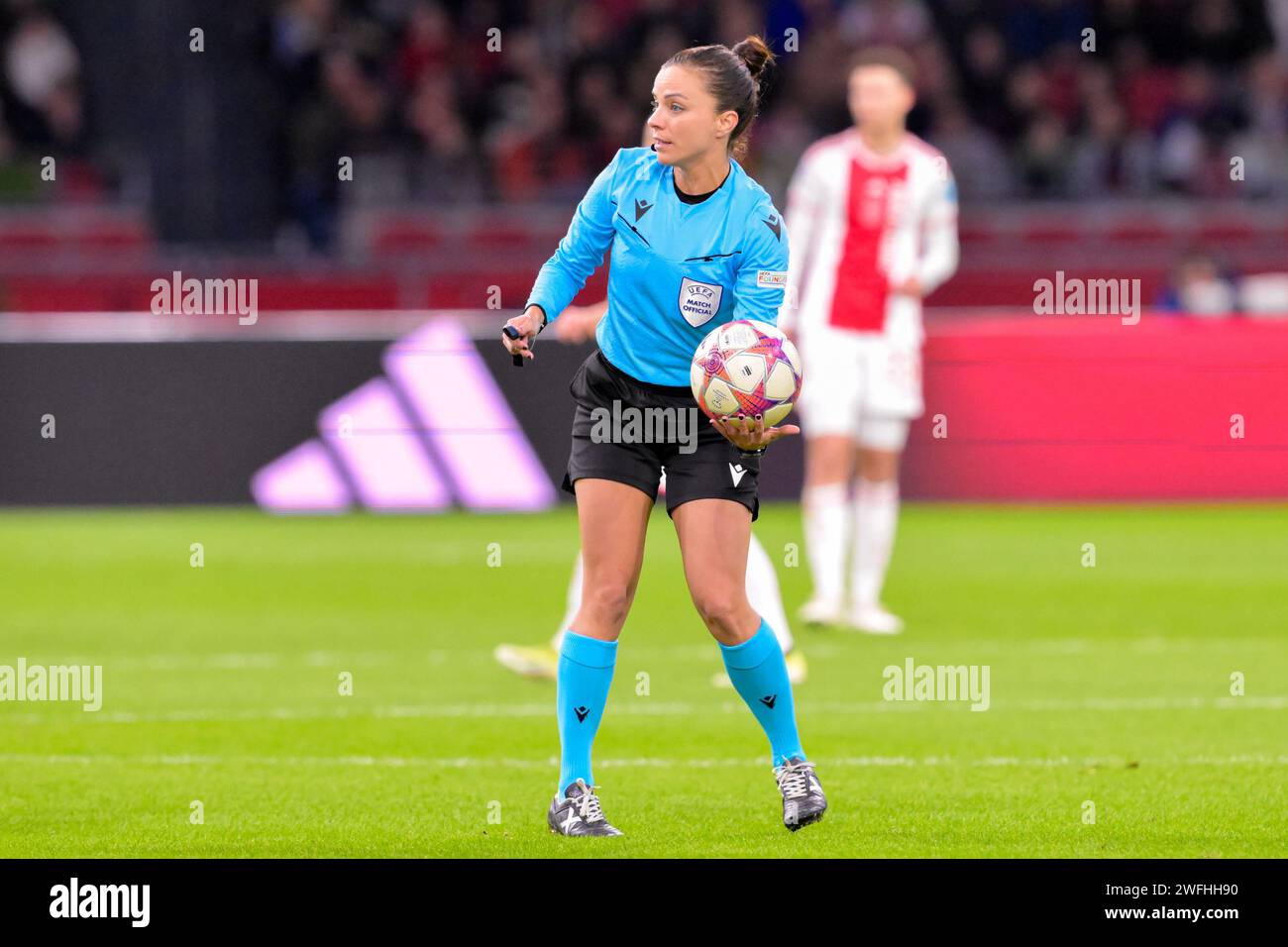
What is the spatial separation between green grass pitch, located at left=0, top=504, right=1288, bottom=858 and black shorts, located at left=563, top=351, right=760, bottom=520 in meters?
1.03

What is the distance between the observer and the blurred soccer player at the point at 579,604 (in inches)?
311

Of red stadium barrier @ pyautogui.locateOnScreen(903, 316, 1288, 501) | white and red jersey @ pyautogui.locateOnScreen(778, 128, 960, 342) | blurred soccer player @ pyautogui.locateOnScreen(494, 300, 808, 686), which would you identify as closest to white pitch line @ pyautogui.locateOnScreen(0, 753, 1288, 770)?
blurred soccer player @ pyautogui.locateOnScreen(494, 300, 808, 686)

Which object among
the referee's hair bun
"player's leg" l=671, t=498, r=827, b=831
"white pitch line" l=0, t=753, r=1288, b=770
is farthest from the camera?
"white pitch line" l=0, t=753, r=1288, b=770

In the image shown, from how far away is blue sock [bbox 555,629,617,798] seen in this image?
6.65 metres

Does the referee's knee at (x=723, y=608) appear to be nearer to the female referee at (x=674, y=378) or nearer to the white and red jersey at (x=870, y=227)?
the female referee at (x=674, y=378)

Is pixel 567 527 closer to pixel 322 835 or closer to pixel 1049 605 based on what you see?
pixel 1049 605

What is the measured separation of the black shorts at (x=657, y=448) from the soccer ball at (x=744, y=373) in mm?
194

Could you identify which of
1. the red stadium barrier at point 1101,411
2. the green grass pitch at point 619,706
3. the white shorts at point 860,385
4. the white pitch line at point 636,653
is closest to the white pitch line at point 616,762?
the green grass pitch at point 619,706

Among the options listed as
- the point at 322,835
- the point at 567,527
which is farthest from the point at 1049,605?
the point at 322,835

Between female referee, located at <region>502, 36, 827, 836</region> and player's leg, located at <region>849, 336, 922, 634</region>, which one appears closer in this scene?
female referee, located at <region>502, 36, 827, 836</region>

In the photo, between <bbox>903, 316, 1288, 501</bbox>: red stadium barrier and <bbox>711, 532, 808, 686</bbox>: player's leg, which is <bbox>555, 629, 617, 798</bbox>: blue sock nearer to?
<bbox>711, 532, 808, 686</bbox>: player's leg

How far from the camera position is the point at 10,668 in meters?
10.2
